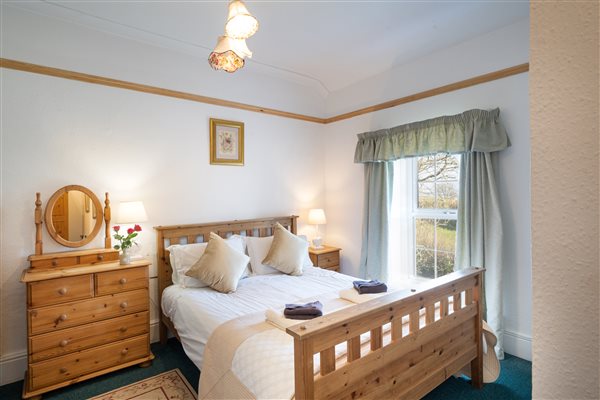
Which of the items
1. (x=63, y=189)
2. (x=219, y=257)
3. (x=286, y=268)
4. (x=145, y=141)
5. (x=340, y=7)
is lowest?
A: (x=286, y=268)

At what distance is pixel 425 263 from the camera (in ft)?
11.8

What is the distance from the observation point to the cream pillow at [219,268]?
2.76 metres

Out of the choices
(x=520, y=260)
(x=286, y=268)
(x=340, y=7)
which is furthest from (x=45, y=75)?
(x=520, y=260)

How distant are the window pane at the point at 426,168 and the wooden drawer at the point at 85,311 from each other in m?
3.06

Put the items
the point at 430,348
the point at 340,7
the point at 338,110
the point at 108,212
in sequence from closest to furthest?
1. the point at 430,348
2. the point at 340,7
3. the point at 108,212
4. the point at 338,110

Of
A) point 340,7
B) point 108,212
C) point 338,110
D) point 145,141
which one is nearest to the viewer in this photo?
point 340,7

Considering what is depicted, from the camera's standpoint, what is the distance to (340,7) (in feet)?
8.48

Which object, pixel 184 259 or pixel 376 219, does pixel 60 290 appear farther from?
pixel 376 219

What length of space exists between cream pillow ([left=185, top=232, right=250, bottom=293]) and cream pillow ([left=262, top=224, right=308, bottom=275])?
1.42 feet

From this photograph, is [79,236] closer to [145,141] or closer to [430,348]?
[145,141]

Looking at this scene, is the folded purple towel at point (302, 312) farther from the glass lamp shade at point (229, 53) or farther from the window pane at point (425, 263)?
the window pane at point (425, 263)

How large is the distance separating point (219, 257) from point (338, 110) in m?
2.67

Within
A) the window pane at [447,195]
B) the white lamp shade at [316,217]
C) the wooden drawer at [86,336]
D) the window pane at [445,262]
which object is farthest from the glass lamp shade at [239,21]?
the window pane at [445,262]

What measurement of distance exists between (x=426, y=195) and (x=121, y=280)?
10.3 ft
